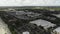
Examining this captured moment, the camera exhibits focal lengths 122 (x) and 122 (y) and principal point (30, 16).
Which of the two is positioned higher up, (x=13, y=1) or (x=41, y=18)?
(x=13, y=1)

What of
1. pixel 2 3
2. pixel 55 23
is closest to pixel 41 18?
pixel 55 23

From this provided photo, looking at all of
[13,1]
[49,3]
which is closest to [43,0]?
[49,3]

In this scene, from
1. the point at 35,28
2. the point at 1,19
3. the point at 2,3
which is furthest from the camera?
the point at 2,3

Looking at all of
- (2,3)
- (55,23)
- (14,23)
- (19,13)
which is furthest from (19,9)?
(55,23)

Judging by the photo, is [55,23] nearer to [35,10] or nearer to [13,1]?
[35,10]

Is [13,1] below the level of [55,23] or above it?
above

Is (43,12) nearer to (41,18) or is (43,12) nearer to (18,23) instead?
(41,18)

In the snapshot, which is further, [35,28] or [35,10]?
[35,10]

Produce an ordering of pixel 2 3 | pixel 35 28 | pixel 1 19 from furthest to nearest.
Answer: pixel 2 3 < pixel 1 19 < pixel 35 28

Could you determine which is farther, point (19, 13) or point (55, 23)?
point (19, 13)
